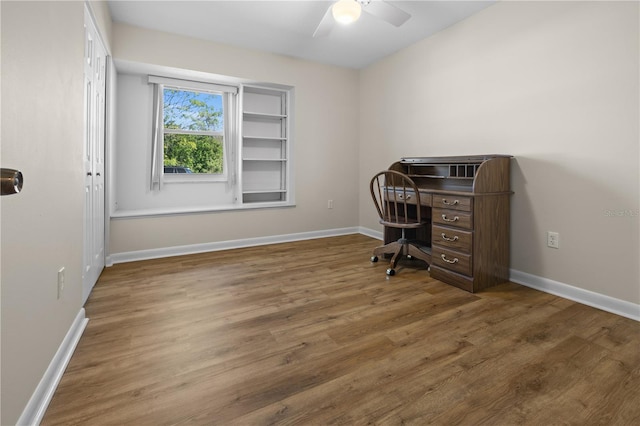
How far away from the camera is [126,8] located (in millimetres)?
2955

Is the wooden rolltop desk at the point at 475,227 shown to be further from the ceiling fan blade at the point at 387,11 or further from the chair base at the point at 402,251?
the ceiling fan blade at the point at 387,11

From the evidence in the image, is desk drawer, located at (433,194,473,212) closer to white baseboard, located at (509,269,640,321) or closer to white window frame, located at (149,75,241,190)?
white baseboard, located at (509,269,640,321)

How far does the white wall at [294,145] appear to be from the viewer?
11.1 feet

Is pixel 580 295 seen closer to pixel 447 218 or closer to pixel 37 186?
pixel 447 218

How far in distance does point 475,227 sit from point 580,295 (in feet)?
2.85

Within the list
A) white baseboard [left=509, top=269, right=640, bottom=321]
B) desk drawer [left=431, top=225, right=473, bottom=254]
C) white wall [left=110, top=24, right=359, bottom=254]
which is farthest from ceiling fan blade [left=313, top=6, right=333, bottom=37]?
white baseboard [left=509, top=269, right=640, bottom=321]

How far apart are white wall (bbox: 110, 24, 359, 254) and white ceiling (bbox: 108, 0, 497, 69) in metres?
0.15

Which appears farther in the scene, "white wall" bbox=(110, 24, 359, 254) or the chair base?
"white wall" bbox=(110, 24, 359, 254)

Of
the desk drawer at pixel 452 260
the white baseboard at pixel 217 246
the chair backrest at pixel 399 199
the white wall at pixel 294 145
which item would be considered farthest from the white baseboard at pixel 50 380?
the desk drawer at pixel 452 260

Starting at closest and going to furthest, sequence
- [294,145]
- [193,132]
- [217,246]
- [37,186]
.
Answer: [37,186] → [217,246] → [193,132] → [294,145]

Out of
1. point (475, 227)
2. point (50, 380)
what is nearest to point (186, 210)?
point (50, 380)

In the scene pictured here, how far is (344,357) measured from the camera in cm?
159

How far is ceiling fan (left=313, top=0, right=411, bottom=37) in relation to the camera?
7.75 feet

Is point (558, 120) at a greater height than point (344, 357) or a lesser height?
greater
